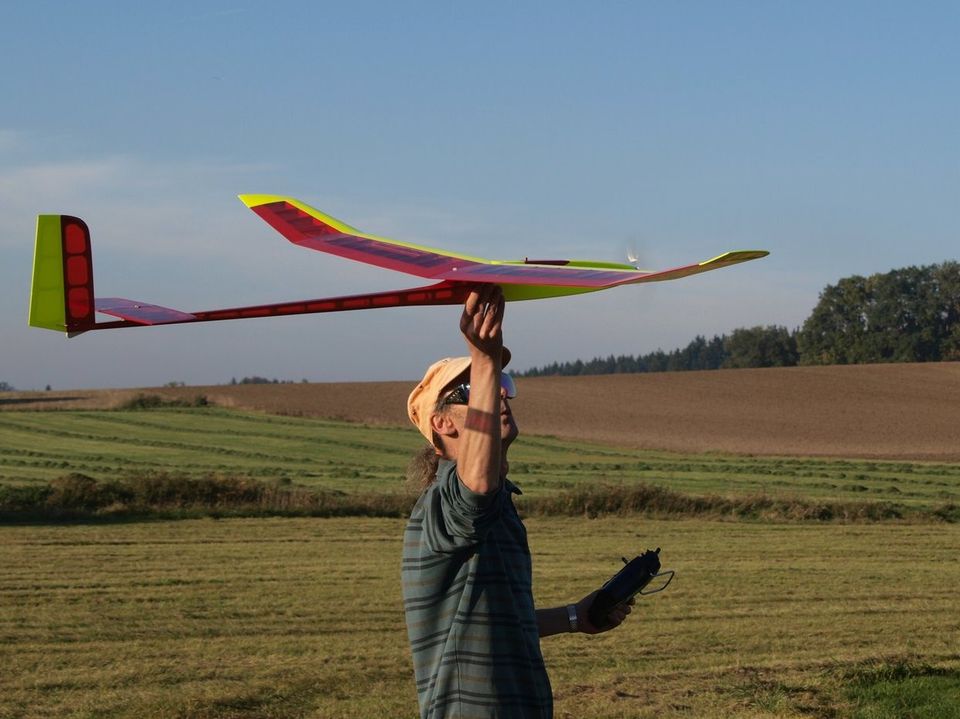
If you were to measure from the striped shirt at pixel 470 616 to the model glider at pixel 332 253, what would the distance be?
641 millimetres

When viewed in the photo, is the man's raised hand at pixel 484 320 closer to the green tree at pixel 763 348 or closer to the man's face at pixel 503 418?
the man's face at pixel 503 418

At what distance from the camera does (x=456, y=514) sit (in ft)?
9.23

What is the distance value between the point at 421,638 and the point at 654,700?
4.72 m

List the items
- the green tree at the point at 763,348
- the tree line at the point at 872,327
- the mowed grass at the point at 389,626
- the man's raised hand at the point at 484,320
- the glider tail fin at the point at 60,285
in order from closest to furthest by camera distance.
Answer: the man's raised hand at the point at 484,320, the glider tail fin at the point at 60,285, the mowed grass at the point at 389,626, the tree line at the point at 872,327, the green tree at the point at 763,348

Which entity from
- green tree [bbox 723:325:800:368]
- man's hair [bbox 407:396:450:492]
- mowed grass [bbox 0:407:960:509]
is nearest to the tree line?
green tree [bbox 723:325:800:368]

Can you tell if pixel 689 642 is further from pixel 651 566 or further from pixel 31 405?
pixel 31 405

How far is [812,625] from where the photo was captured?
9.99m

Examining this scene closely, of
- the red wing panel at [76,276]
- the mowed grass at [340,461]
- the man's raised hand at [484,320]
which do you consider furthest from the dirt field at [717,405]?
the red wing panel at [76,276]

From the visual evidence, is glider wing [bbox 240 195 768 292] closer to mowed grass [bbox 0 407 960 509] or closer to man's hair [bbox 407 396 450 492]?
man's hair [bbox 407 396 450 492]

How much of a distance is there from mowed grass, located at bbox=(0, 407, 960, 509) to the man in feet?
56.9

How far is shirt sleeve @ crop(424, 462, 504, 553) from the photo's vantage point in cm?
277

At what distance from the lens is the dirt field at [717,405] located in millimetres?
35719

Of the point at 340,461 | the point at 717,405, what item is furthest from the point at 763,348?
the point at 340,461

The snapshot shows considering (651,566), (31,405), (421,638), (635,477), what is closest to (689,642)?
(651,566)
